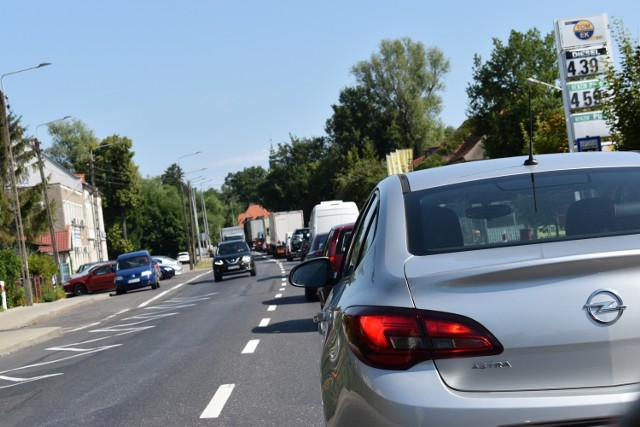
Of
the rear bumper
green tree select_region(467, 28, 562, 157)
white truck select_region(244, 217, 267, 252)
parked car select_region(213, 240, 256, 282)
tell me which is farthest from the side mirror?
white truck select_region(244, 217, 267, 252)

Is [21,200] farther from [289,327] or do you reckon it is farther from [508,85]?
[289,327]

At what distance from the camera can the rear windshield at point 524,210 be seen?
3.78 m

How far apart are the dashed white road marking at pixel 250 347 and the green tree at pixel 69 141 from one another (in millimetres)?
101057

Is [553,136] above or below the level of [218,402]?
above

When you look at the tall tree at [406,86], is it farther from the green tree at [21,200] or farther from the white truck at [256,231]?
the green tree at [21,200]

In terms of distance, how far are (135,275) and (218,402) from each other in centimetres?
3400

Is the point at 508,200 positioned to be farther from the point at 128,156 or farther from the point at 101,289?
the point at 128,156

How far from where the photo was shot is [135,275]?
138ft

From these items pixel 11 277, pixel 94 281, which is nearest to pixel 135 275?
pixel 11 277

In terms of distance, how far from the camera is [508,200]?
161 inches

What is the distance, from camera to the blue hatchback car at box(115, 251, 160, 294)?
138 feet

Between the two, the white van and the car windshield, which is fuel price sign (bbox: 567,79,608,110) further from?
the car windshield

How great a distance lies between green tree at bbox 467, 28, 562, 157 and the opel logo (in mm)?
64899

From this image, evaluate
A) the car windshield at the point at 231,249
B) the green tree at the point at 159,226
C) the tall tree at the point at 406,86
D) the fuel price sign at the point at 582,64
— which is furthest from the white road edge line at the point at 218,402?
the green tree at the point at 159,226
